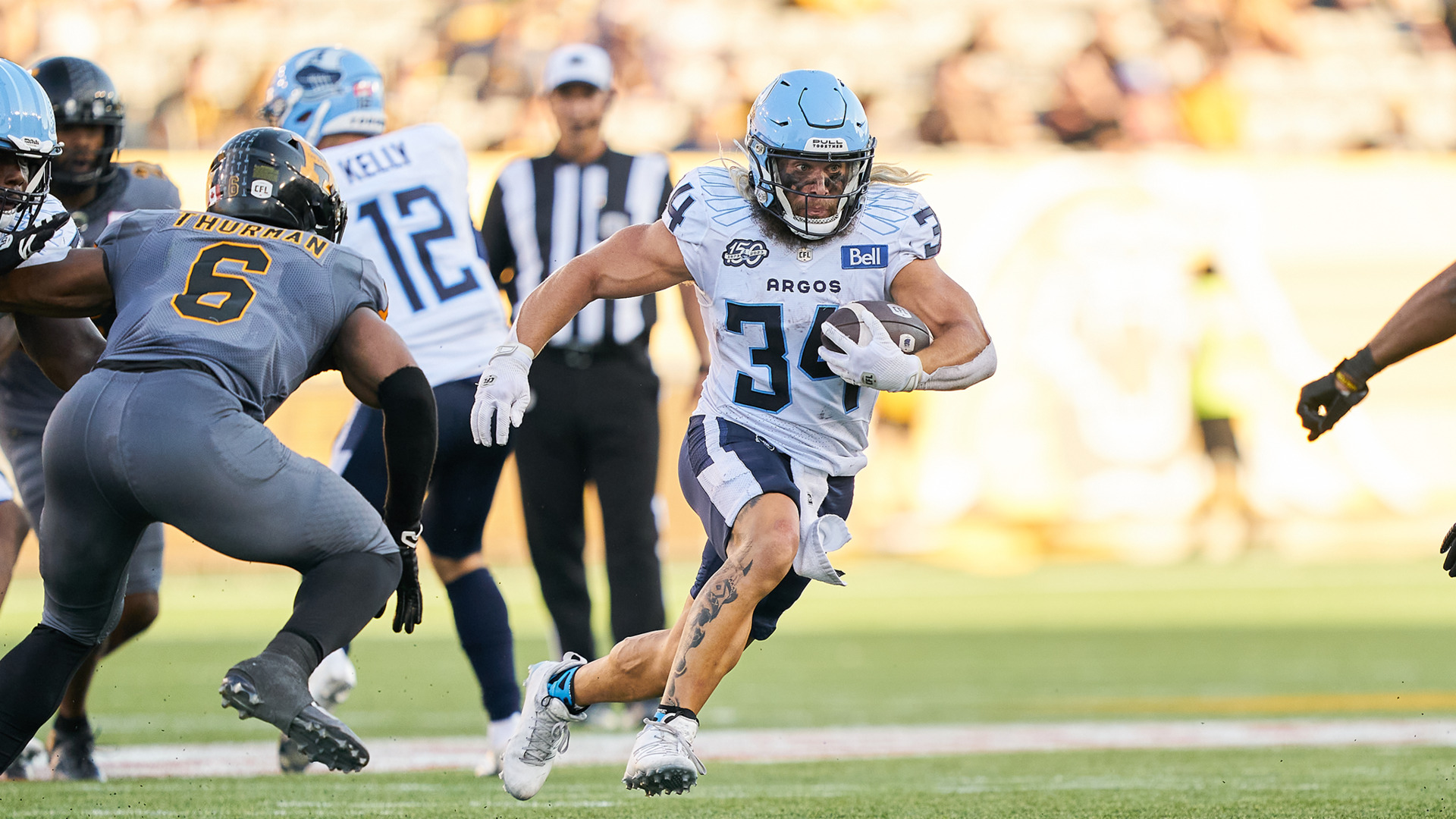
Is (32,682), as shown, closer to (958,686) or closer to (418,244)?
(418,244)

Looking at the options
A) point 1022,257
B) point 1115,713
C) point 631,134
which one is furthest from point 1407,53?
point 1115,713

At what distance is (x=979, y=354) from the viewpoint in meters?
3.47

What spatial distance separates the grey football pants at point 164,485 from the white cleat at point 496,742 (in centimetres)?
157

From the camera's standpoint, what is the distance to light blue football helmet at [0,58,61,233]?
3236 millimetres

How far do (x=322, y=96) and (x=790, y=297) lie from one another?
6.00ft

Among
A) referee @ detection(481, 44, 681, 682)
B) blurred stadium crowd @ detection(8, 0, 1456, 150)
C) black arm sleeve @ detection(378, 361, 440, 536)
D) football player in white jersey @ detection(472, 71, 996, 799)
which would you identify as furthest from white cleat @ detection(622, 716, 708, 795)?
blurred stadium crowd @ detection(8, 0, 1456, 150)

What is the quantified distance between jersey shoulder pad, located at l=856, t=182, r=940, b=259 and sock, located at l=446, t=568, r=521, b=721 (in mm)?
1572

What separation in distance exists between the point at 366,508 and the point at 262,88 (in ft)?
38.3

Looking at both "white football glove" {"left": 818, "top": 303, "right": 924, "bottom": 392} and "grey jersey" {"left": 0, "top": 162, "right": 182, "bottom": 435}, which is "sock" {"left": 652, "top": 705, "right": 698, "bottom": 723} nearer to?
"white football glove" {"left": 818, "top": 303, "right": 924, "bottom": 392}

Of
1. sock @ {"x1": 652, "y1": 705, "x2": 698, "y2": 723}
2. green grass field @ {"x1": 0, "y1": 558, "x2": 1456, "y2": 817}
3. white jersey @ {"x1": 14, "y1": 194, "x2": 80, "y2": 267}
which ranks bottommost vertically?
green grass field @ {"x1": 0, "y1": 558, "x2": 1456, "y2": 817}

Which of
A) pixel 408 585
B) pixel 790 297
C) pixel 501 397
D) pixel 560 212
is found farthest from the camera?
pixel 560 212

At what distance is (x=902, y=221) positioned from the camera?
365 cm

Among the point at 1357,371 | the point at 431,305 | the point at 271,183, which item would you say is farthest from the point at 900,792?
the point at 271,183

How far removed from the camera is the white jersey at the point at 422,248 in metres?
4.56
